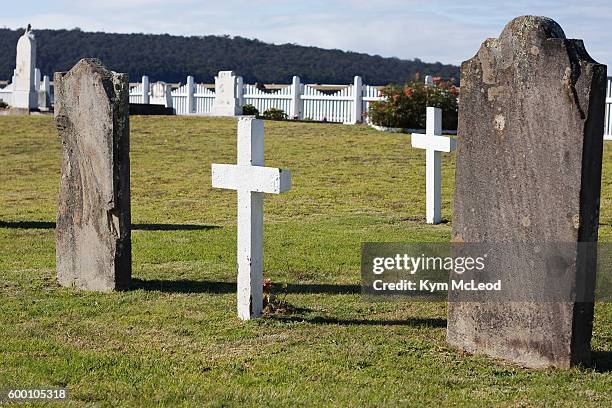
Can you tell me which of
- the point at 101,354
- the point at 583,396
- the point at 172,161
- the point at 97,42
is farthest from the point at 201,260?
the point at 97,42

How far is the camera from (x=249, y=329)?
312 inches

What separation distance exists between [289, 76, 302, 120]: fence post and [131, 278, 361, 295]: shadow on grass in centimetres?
2613

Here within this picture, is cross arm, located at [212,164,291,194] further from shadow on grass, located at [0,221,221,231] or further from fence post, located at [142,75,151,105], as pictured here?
fence post, located at [142,75,151,105]

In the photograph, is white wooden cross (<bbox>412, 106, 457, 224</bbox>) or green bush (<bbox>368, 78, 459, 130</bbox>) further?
green bush (<bbox>368, 78, 459, 130</bbox>)

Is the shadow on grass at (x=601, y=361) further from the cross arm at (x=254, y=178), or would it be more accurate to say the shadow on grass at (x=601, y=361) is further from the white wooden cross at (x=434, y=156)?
the white wooden cross at (x=434, y=156)

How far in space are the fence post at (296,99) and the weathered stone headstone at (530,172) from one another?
94.1 ft

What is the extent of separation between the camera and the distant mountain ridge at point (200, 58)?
3644 inches

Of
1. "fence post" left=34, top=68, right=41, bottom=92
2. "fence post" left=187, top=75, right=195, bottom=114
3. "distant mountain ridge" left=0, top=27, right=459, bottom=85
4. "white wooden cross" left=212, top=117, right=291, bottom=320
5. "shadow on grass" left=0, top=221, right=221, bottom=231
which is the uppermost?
"distant mountain ridge" left=0, top=27, right=459, bottom=85

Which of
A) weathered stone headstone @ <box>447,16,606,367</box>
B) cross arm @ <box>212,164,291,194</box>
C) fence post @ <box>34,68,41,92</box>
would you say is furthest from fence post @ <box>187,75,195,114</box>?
weathered stone headstone @ <box>447,16,606,367</box>

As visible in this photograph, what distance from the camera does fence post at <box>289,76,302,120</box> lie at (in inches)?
1410

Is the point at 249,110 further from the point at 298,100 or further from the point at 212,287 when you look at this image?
the point at 212,287

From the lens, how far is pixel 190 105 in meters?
39.3

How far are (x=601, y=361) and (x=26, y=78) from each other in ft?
110

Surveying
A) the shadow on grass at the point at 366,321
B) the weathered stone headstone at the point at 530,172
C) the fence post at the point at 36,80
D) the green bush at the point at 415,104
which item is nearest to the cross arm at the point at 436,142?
the shadow on grass at the point at 366,321
